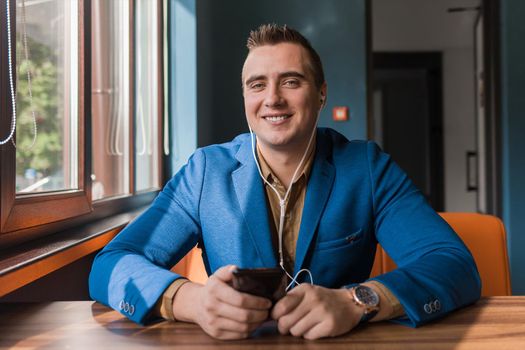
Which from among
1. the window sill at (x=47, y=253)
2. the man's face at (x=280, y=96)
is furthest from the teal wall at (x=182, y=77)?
the man's face at (x=280, y=96)

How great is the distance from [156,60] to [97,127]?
19.2 inches

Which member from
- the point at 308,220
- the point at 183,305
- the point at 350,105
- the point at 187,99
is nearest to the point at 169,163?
the point at 187,99

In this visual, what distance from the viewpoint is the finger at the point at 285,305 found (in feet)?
2.99

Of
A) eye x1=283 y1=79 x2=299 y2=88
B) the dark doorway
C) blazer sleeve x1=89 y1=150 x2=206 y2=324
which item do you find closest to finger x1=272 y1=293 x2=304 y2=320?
blazer sleeve x1=89 y1=150 x2=206 y2=324

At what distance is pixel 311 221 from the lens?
4.45 ft

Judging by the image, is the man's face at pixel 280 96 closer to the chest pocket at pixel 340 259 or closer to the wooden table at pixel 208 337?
the chest pocket at pixel 340 259

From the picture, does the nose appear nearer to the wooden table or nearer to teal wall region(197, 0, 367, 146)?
the wooden table

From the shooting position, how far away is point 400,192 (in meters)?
1.39

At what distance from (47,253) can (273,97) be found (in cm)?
66

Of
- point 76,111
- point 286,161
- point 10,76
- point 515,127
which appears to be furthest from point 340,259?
point 515,127

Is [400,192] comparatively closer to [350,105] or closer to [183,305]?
[183,305]

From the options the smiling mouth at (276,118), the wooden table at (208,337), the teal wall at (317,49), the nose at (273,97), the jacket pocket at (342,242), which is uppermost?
the teal wall at (317,49)

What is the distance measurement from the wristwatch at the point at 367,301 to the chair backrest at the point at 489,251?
0.67 metres

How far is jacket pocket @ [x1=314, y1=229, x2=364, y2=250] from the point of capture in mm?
1367
